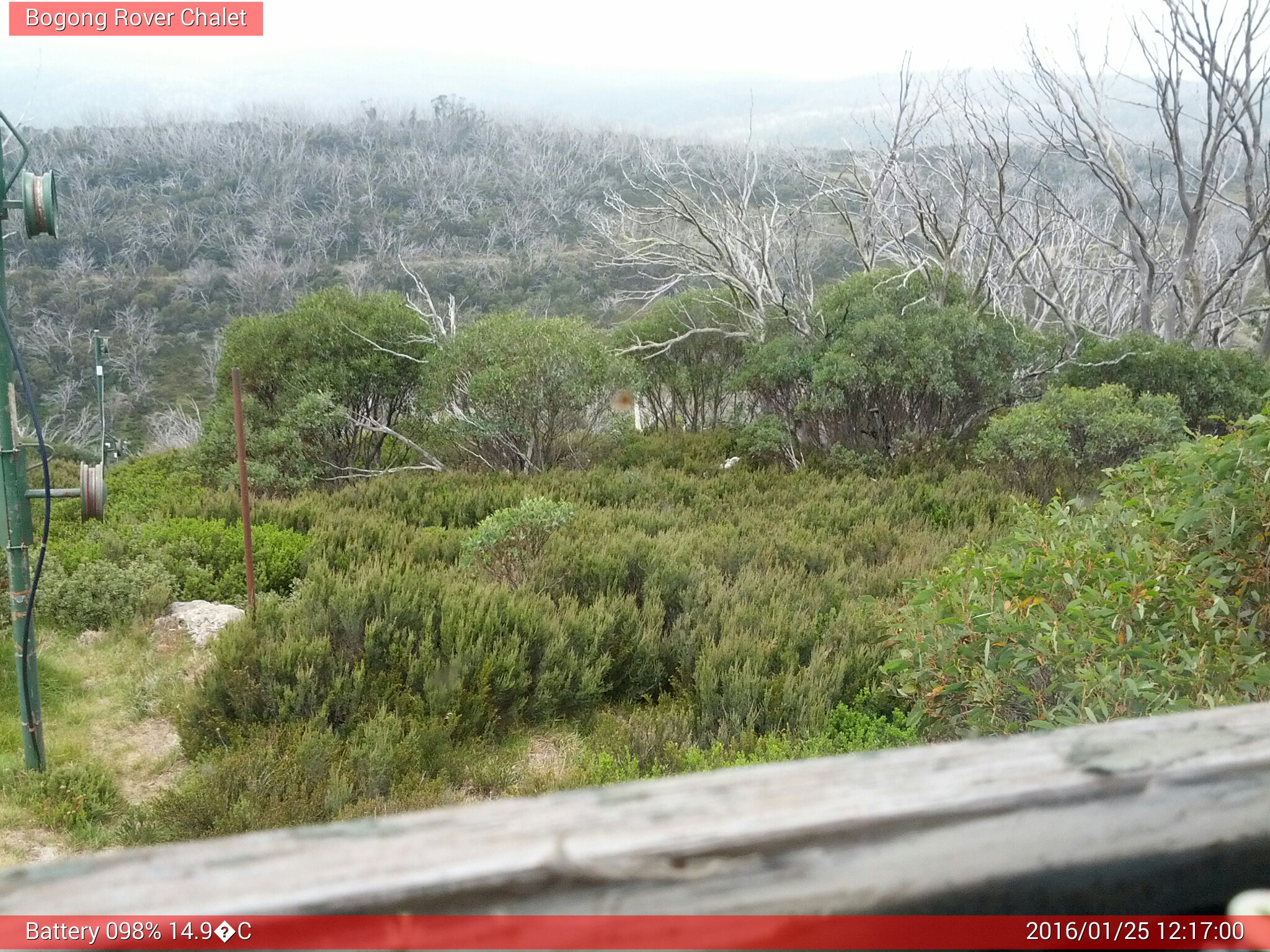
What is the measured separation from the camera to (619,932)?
620 mm

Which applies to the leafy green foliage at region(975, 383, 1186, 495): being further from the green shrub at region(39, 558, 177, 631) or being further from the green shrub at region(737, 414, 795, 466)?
the green shrub at region(39, 558, 177, 631)

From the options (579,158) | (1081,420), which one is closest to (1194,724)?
(1081,420)

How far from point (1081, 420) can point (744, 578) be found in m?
4.94

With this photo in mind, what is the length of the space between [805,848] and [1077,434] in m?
9.56

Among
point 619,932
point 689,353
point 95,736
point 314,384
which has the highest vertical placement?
point 619,932

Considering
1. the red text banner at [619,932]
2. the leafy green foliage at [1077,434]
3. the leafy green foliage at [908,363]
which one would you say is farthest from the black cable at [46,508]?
the leafy green foliage at [1077,434]

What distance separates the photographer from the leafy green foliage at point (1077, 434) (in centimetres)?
859

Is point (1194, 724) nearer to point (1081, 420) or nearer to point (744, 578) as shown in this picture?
point (744, 578)

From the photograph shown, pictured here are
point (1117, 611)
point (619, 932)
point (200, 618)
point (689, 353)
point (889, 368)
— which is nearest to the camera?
point (619, 932)

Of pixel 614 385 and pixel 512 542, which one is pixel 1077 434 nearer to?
pixel 614 385

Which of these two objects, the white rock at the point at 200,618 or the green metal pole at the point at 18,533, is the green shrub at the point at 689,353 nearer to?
the white rock at the point at 200,618

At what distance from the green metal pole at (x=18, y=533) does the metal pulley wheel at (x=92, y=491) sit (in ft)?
0.71

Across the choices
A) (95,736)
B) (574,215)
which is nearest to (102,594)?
(95,736)

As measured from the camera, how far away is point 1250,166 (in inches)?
442
